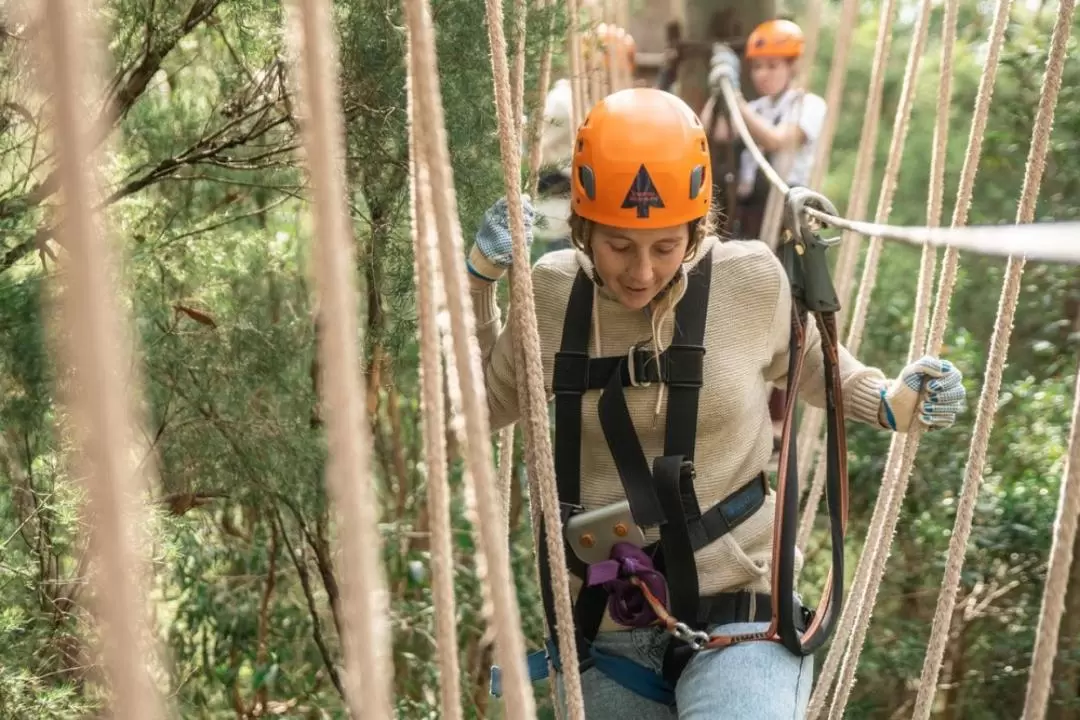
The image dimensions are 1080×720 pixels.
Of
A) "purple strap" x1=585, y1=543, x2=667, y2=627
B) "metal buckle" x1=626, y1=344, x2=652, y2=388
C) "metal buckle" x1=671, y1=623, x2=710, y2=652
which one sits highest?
"metal buckle" x1=626, y1=344, x2=652, y2=388

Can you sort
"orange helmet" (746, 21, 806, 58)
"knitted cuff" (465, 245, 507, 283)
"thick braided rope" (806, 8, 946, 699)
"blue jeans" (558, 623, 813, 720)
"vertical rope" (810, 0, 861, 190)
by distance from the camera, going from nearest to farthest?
"blue jeans" (558, 623, 813, 720) < "knitted cuff" (465, 245, 507, 283) < "thick braided rope" (806, 8, 946, 699) < "vertical rope" (810, 0, 861, 190) < "orange helmet" (746, 21, 806, 58)

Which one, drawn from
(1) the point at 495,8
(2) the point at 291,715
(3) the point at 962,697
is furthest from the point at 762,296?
(3) the point at 962,697

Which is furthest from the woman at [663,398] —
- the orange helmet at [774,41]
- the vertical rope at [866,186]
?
the orange helmet at [774,41]

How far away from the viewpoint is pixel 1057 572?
3.44 ft

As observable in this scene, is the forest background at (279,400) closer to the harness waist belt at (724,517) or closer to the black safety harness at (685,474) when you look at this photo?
the black safety harness at (685,474)

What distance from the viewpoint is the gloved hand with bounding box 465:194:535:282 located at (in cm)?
157

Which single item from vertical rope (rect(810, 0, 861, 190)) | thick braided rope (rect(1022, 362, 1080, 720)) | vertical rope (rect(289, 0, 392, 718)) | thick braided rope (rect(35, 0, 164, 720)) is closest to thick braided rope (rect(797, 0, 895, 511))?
vertical rope (rect(810, 0, 861, 190))

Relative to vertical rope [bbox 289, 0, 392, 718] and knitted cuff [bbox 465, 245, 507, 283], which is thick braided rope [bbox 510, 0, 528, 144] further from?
vertical rope [bbox 289, 0, 392, 718]

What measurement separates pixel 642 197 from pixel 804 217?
26 centimetres

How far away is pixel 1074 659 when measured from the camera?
3.38m

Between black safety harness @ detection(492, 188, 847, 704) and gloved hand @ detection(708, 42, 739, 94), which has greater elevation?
gloved hand @ detection(708, 42, 739, 94)

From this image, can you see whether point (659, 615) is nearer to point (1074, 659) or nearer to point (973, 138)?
point (973, 138)

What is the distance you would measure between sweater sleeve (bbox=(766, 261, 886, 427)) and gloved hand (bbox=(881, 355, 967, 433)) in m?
0.02

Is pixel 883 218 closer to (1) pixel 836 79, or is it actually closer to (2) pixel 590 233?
(1) pixel 836 79
